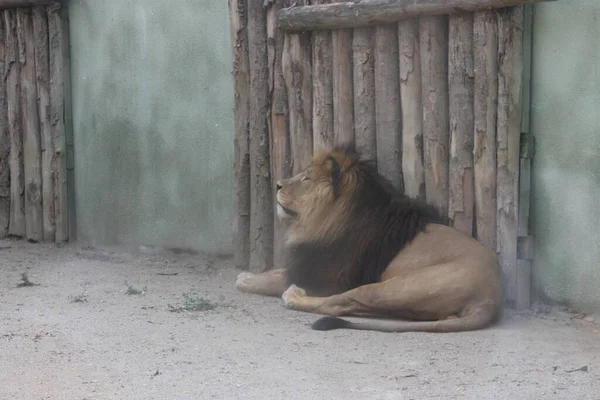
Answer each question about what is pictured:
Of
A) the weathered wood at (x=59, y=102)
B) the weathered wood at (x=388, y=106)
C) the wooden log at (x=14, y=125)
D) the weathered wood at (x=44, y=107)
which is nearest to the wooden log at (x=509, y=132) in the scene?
the weathered wood at (x=388, y=106)

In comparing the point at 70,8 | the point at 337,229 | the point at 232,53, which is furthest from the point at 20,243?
the point at 337,229

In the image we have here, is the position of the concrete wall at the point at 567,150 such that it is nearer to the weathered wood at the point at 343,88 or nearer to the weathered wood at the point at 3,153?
the weathered wood at the point at 343,88

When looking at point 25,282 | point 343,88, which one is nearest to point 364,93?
point 343,88

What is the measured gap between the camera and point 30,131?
9508 millimetres

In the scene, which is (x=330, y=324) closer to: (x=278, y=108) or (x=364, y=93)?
(x=364, y=93)

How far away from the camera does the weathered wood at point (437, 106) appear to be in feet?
21.8

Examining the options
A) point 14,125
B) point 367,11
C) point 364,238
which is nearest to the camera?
point 364,238

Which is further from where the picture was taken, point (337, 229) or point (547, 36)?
point (337, 229)

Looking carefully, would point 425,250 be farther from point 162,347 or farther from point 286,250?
point 162,347

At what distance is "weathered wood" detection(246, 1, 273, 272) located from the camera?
757 centimetres

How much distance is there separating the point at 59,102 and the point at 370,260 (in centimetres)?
408

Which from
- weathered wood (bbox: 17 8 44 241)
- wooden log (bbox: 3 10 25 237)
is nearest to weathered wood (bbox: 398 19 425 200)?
weathered wood (bbox: 17 8 44 241)

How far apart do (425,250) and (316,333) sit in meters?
0.99

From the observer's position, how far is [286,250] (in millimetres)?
7148
